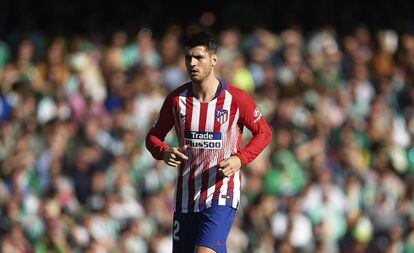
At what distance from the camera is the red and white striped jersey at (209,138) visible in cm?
955

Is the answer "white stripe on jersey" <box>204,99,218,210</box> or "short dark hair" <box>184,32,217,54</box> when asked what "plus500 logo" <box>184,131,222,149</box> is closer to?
"white stripe on jersey" <box>204,99,218,210</box>

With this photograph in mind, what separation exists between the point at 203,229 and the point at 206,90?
3.67 ft

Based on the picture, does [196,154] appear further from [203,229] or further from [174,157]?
[203,229]

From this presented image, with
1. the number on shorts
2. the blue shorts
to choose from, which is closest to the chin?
the blue shorts

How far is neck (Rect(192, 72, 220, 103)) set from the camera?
9562 millimetres

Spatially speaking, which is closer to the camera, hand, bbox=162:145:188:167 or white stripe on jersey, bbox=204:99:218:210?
hand, bbox=162:145:188:167

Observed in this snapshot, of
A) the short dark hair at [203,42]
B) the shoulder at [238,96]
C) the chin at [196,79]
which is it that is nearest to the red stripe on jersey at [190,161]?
the chin at [196,79]

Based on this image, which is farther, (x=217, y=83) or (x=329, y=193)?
(x=329, y=193)

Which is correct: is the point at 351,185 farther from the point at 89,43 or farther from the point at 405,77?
the point at 89,43

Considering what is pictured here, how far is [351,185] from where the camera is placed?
54.3ft

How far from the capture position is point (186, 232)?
9.69 m

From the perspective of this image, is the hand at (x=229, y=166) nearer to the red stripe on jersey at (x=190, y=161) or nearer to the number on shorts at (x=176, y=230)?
the red stripe on jersey at (x=190, y=161)

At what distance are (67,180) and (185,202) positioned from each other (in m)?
6.20

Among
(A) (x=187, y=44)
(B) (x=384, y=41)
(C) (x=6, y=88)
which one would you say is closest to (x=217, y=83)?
(A) (x=187, y=44)
